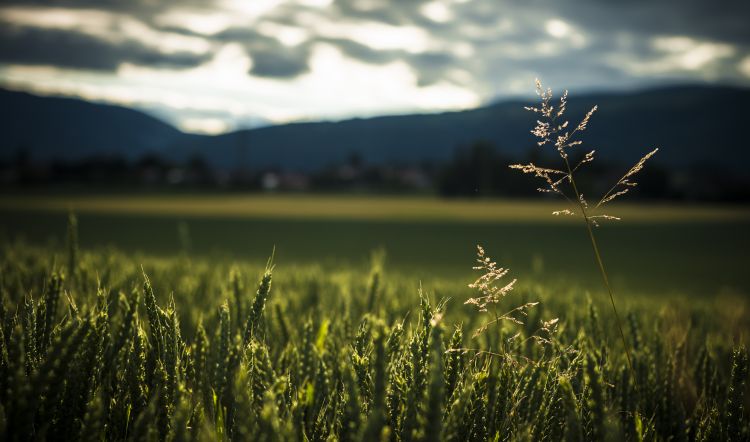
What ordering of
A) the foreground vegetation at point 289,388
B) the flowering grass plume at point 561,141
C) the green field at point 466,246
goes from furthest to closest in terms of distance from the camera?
1. the green field at point 466,246
2. the flowering grass plume at point 561,141
3. the foreground vegetation at point 289,388

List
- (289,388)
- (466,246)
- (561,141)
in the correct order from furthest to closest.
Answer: (466,246) → (289,388) → (561,141)

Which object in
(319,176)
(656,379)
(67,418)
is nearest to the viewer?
(67,418)

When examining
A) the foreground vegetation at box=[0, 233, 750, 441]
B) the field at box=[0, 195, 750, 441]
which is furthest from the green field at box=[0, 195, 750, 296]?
the foreground vegetation at box=[0, 233, 750, 441]

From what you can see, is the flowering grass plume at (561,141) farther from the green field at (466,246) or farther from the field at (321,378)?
the green field at (466,246)

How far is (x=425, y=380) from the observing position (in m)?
1.59

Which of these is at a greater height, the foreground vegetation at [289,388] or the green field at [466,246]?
the foreground vegetation at [289,388]

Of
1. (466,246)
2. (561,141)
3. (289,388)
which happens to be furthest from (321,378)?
(466,246)

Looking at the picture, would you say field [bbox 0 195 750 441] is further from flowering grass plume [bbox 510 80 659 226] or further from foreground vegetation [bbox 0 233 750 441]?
flowering grass plume [bbox 510 80 659 226]

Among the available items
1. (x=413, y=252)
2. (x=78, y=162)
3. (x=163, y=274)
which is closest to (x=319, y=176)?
(x=78, y=162)

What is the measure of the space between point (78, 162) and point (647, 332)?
531 feet

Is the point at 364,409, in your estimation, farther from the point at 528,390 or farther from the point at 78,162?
the point at 78,162

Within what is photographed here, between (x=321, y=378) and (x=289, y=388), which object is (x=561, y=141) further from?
(x=289, y=388)

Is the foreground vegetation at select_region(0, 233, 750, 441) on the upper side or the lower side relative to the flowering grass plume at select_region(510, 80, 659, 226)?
lower

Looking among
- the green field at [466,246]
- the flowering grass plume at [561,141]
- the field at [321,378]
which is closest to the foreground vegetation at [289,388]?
the field at [321,378]
